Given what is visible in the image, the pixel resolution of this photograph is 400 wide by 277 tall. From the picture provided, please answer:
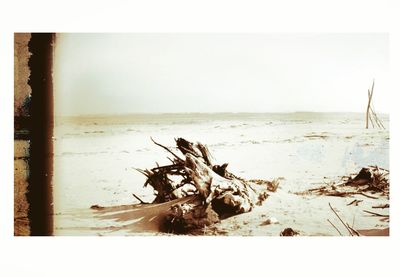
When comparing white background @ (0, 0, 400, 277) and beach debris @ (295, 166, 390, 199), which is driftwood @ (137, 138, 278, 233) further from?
beach debris @ (295, 166, 390, 199)

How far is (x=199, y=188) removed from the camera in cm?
240

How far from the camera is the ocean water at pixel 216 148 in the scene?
2.39 m

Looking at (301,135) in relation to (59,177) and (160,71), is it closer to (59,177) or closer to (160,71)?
(160,71)

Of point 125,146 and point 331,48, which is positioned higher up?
point 331,48

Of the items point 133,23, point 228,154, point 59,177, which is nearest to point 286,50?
point 228,154

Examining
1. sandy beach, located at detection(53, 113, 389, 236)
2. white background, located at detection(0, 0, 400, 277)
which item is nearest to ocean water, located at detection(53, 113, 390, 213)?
A: sandy beach, located at detection(53, 113, 389, 236)

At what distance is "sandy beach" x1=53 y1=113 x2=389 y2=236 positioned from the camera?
7.83 feet

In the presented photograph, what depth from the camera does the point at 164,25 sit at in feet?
7.82

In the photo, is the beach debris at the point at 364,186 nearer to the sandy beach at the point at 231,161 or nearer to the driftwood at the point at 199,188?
the sandy beach at the point at 231,161

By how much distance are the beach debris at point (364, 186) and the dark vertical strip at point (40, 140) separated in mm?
1504

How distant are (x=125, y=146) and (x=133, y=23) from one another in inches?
27.8

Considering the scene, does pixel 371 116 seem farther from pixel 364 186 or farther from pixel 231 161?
pixel 231 161
